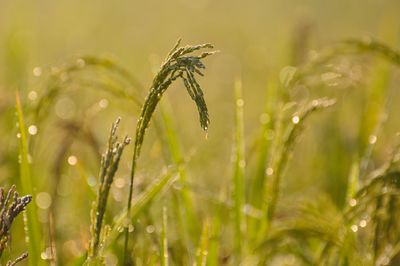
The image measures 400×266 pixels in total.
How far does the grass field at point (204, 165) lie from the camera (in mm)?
1727

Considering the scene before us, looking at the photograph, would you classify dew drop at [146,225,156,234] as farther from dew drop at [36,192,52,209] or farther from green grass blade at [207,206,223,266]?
dew drop at [36,192,52,209]

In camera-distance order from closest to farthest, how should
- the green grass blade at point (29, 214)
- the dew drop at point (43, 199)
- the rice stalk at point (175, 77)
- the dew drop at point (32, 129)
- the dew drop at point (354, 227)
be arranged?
the rice stalk at point (175, 77) < the green grass blade at point (29, 214) < the dew drop at point (354, 227) < the dew drop at point (32, 129) < the dew drop at point (43, 199)

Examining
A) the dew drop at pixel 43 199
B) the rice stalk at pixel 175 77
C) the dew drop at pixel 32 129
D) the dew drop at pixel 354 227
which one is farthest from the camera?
the dew drop at pixel 43 199

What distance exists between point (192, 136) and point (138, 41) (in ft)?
13.3

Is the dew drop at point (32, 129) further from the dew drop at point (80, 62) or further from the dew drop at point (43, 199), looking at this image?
the dew drop at point (43, 199)

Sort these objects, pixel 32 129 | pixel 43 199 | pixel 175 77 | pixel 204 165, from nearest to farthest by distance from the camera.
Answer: pixel 175 77 < pixel 32 129 < pixel 43 199 < pixel 204 165

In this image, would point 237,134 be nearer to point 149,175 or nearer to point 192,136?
point 149,175

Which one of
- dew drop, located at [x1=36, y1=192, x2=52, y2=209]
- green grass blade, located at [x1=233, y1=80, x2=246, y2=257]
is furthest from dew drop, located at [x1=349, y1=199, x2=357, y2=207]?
dew drop, located at [x1=36, y1=192, x2=52, y2=209]

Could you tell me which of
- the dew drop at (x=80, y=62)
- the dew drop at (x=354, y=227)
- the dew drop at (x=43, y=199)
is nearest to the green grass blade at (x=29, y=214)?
the dew drop at (x=80, y=62)

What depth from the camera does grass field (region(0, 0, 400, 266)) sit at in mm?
1727

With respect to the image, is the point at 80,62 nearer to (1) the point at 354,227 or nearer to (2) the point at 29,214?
(2) the point at 29,214

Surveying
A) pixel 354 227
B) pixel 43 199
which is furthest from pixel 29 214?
pixel 43 199

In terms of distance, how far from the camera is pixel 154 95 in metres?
1.32

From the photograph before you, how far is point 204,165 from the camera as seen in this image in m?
3.50
